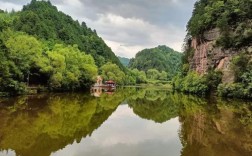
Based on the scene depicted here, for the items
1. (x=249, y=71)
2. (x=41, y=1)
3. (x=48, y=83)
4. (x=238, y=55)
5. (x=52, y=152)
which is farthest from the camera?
(x=41, y=1)

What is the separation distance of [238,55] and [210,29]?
15.1 m

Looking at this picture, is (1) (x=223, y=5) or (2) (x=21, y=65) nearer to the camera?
(2) (x=21, y=65)

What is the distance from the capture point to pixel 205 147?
1432 cm

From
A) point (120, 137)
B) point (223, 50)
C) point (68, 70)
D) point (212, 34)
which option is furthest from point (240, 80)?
point (120, 137)

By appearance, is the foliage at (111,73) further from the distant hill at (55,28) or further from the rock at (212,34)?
the rock at (212,34)

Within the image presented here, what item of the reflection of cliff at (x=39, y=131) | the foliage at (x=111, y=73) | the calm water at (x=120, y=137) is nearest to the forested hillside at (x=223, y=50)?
the calm water at (x=120, y=137)

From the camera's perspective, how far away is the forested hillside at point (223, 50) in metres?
48.3

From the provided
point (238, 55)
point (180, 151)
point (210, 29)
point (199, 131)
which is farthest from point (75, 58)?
point (180, 151)

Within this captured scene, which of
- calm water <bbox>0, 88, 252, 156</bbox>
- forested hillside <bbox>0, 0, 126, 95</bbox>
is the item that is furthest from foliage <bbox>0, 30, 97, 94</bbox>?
calm water <bbox>0, 88, 252, 156</bbox>

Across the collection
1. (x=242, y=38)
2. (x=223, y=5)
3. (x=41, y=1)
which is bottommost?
(x=242, y=38)

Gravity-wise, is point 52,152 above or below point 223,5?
below

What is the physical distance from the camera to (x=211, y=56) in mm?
60719

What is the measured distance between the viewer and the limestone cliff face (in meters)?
54.6

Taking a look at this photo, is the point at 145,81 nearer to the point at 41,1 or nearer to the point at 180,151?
the point at 41,1
